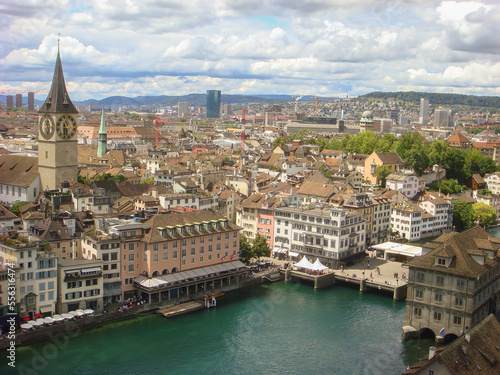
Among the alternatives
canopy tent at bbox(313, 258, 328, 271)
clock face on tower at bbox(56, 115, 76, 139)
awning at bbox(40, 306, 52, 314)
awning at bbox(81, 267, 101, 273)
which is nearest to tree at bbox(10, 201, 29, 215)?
clock face on tower at bbox(56, 115, 76, 139)

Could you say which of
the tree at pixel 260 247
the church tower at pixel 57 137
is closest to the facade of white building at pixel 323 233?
the tree at pixel 260 247

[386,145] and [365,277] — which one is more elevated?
[386,145]

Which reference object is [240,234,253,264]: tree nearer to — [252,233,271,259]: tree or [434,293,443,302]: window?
[252,233,271,259]: tree

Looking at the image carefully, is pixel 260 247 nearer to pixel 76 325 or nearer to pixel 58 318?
pixel 76 325

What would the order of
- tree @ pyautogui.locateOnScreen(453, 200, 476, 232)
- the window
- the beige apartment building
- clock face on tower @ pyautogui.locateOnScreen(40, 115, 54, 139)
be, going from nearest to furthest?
the beige apartment building → the window → clock face on tower @ pyautogui.locateOnScreen(40, 115, 54, 139) → tree @ pyautogui.locateOnScreen(453, 200, 476, 232)

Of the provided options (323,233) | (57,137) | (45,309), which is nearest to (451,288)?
(323,233)

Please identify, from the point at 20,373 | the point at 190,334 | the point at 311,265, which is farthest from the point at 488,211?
the point at 20,373
